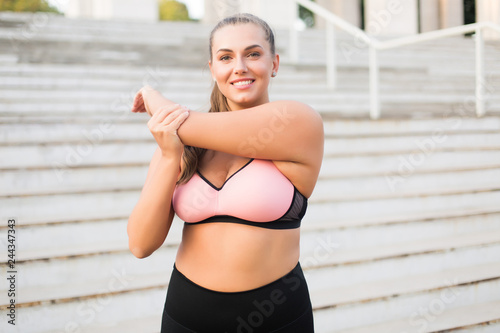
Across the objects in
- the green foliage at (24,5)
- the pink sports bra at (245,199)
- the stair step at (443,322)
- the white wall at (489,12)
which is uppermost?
the green foliage at (24,5)

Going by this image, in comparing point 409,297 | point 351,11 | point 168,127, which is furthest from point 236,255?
point 351,11

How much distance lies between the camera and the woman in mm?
1286

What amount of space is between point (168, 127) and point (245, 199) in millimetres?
276

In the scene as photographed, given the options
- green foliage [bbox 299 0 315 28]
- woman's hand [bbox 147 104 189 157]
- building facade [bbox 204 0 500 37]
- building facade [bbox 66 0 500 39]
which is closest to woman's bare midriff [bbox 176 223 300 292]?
woman's hand [bbox 147 104 189 157]

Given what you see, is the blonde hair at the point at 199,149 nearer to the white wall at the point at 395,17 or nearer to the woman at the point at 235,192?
the woman at the point at 235,192

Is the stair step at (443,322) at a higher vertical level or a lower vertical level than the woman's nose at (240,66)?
lower

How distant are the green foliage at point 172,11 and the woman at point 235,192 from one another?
34227 millimetres

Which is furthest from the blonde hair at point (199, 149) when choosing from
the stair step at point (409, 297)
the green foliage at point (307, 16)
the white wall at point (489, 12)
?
the green foliage at point (307, 16)

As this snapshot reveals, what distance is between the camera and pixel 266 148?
1.29 metres

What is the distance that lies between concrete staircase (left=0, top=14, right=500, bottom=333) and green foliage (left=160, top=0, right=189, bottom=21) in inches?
1171

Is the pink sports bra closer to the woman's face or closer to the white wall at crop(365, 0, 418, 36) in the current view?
the woman's face

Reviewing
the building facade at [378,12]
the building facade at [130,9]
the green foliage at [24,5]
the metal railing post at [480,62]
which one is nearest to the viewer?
the metal railing post at [480,62]

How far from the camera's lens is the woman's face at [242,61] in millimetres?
1328

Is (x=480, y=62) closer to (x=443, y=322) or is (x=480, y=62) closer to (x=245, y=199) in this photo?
(x=443, y=322)
